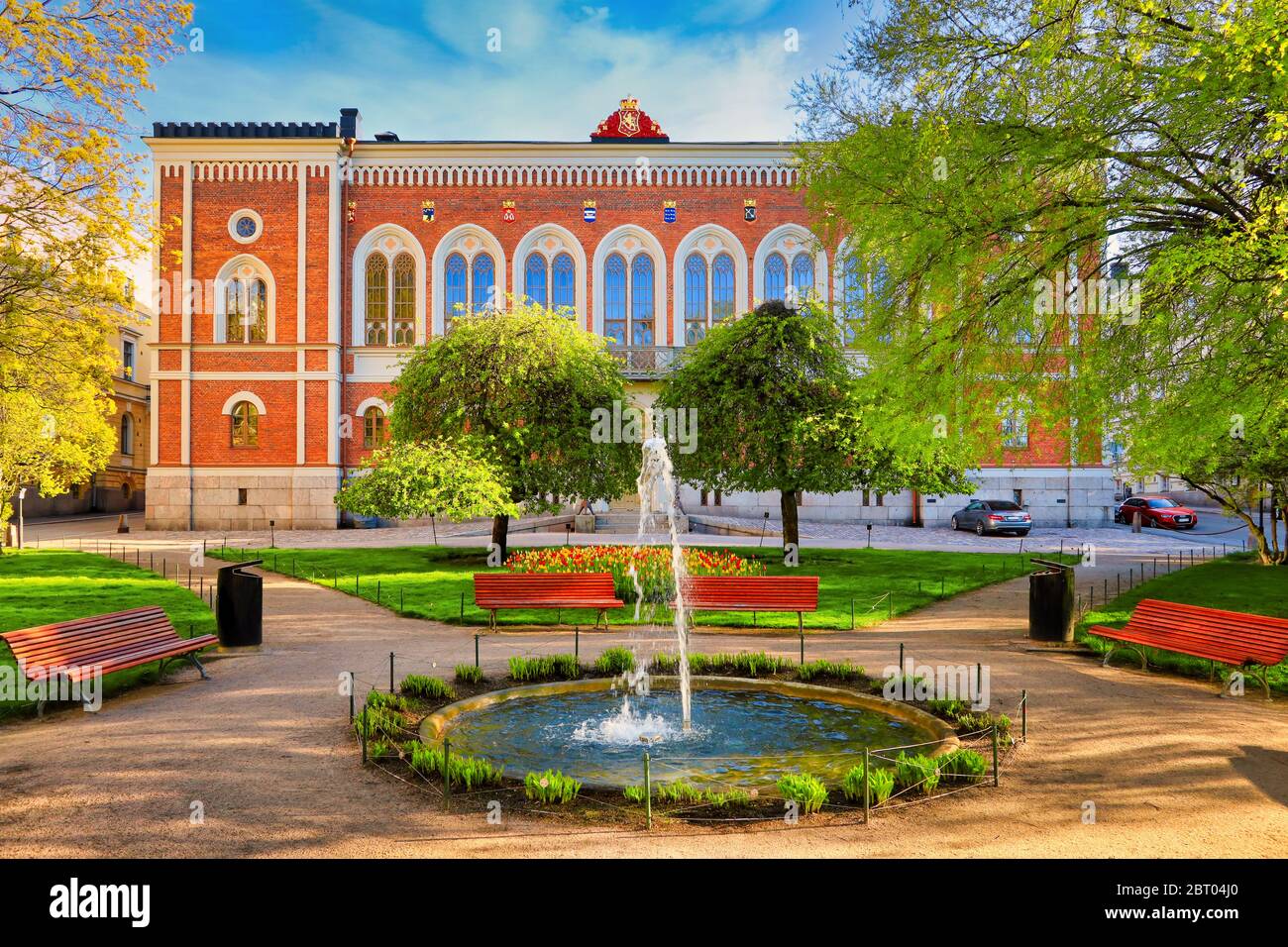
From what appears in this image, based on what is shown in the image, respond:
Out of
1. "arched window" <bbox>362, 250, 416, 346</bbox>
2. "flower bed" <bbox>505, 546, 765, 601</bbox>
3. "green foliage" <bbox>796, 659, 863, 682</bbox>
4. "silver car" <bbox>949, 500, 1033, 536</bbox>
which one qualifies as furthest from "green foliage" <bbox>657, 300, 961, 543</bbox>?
"arched window" <bbox>362, 250, 416, 346</bbox>

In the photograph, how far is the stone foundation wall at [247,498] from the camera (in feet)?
119

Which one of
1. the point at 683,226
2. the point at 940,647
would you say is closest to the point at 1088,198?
the point at 940,647

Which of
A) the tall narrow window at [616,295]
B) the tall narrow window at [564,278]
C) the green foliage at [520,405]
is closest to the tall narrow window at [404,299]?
the tall narrow window at [564,278]

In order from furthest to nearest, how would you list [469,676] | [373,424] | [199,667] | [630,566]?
[373,424] → [630,566] → [199,667] → [469,676]

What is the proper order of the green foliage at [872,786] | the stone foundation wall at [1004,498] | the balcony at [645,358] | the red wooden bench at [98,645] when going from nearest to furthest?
the green foliage at [872,786]
the red wooden bench at [98,645]
the balcony at [645,358]
the stone foundation wall at [1004,498]

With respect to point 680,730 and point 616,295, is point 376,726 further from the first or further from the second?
point 616,295

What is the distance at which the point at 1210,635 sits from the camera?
10961mm

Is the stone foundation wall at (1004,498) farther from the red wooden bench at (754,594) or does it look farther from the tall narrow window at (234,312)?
the red wooden bench at (754,594)

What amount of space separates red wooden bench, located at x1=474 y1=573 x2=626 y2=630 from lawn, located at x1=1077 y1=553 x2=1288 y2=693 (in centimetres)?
751

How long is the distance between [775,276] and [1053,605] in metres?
27.8

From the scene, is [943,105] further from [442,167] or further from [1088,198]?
[442,167]

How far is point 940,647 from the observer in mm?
13008

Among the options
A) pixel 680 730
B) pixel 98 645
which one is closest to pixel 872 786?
pixel 680 730

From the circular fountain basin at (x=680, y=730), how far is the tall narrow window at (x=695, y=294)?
29.9 meters
